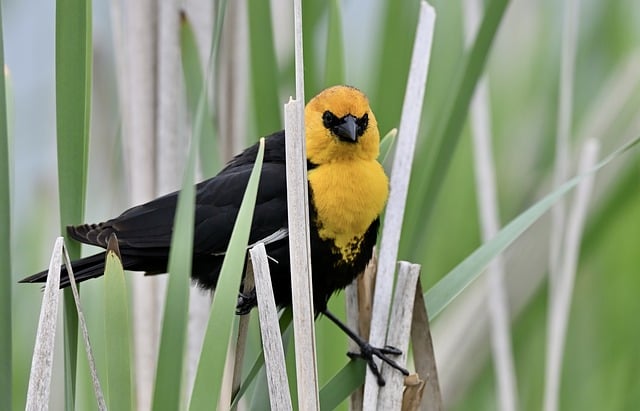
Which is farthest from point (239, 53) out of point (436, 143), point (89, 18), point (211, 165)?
point (89, 18)

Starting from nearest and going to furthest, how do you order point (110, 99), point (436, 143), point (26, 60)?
point (436, 143) < point (110, 99) < point (26, 60)

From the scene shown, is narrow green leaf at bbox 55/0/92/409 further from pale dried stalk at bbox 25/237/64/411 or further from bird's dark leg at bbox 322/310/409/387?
bird's dark leg at bbox 322/310/409/387

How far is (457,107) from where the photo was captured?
1.17m

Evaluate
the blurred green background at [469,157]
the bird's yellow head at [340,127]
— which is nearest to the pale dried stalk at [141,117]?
the blurred green background at [469,157]

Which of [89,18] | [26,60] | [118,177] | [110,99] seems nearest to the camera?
[89,18]

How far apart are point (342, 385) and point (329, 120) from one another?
39 cm

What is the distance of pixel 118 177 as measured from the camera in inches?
64.1

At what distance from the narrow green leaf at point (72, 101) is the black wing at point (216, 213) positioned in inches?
7.5

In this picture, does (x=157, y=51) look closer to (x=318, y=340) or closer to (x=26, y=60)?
(x=318, y=340)

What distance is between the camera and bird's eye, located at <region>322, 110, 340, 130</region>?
4.23 feet

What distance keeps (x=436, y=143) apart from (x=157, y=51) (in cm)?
47

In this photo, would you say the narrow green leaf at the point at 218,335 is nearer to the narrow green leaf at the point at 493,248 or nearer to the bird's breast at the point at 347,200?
the narrow green leaf at the point at 493,248

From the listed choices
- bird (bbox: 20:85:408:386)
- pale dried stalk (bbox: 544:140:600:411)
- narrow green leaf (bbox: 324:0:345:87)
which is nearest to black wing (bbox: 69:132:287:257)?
bird (bbox: 20:85:408:386)

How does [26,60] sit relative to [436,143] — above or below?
above
